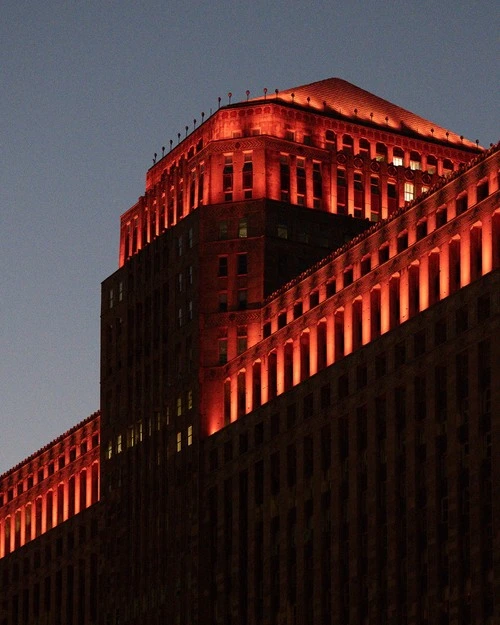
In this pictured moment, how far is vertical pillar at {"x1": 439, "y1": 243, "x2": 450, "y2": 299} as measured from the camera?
141000mm

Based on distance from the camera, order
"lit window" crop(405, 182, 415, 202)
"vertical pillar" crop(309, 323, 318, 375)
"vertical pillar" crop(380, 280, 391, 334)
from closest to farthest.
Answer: "vertical pillar" crop(380, 280, 391, 334) → "vertical pillar" crop(309, 323, 318, 375) → "lit window" crop(405, 182, 415, 202)

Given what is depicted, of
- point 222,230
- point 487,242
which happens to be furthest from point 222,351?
point 487,242

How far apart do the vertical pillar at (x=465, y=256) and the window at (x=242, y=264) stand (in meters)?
35.0

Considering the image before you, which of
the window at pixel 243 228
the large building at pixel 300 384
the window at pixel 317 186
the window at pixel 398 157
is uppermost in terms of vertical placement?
the window at pixel 398 157

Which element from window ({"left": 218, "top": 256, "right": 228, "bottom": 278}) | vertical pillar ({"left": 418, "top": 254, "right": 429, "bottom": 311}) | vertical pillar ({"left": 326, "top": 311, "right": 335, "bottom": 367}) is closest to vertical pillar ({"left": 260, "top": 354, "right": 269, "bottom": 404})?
vertical pillar ({"left": 326, "top": 311, "right": 335, "bottom": 367})

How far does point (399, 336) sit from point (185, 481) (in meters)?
34.0

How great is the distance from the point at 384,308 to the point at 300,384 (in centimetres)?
1178

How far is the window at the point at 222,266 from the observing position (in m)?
172

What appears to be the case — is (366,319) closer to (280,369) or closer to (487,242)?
(280,369)

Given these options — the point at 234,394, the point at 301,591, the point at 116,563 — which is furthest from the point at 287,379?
the point at 116,563

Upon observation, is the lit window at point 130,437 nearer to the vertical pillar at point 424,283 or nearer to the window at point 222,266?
the window at point 222,266

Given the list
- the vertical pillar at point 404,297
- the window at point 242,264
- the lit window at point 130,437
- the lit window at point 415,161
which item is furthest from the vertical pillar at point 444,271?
the lit window at point 130,437

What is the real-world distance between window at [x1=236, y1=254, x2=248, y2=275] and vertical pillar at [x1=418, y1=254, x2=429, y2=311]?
1169 inches

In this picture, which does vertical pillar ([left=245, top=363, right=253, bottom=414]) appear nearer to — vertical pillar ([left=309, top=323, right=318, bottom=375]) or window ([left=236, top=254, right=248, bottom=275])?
window ([left=236, top=254, right=248, bottom=275])
